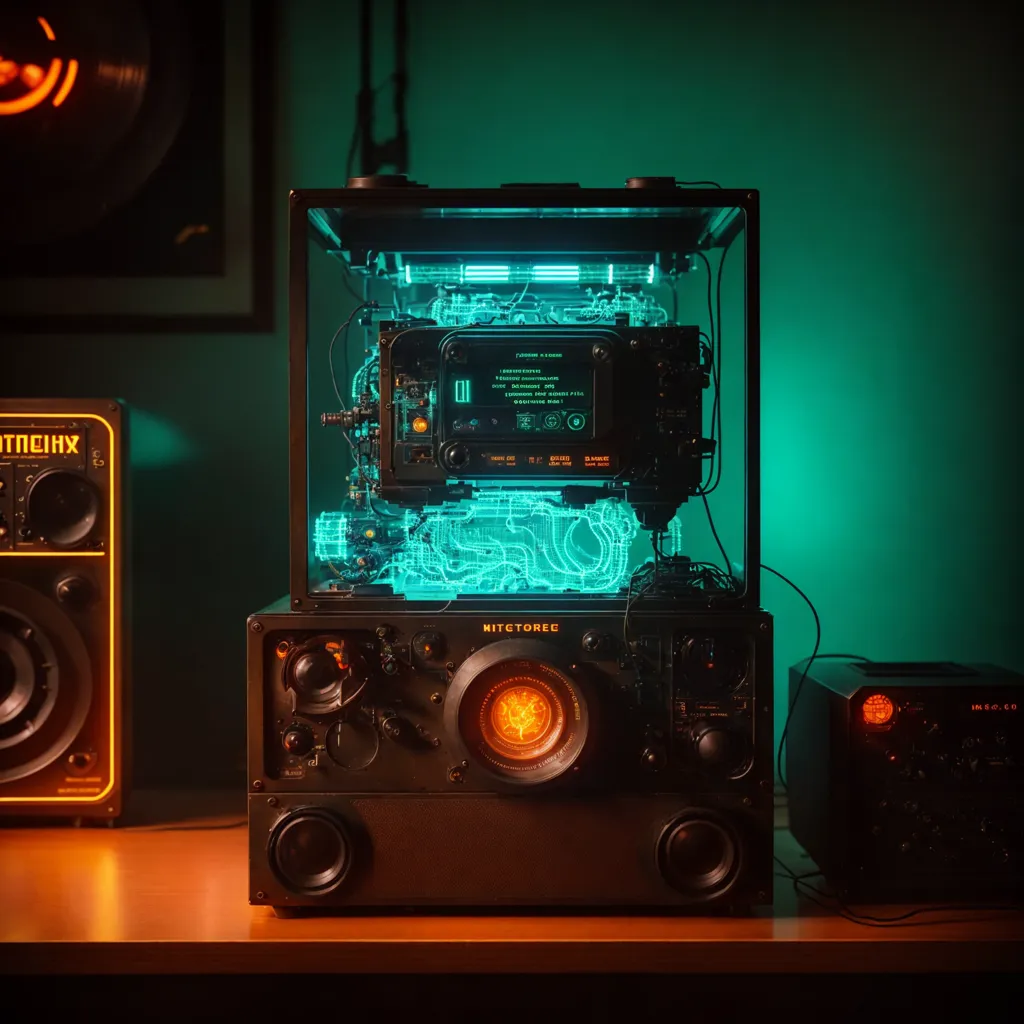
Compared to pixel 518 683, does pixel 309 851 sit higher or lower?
lower

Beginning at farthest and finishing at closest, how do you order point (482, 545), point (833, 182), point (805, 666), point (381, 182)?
point (833, 182) < point (805, 666) < point (482, 545) < point (381, 182)

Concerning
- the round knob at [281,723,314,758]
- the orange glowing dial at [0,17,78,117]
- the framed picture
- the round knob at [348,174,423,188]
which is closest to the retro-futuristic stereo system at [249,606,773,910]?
the round knob at [281,723,314,758]

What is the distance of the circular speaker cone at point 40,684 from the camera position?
4.58ft

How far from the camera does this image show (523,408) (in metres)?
1.14

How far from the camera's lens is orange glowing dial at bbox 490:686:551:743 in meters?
1.14

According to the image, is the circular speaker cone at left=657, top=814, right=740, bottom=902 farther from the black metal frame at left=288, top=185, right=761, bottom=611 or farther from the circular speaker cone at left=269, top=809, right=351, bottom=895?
the circular speaker cone at left=269, top=809, right=351, bottom=895

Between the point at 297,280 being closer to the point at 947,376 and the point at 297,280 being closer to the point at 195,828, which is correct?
the point at 195,828

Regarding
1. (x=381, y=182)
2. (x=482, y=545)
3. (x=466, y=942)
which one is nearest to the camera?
(x=466, y=942)

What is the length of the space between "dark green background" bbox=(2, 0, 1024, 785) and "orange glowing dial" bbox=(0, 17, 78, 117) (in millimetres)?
368

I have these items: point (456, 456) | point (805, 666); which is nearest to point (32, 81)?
point (456, 456)

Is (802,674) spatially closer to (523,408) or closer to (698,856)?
(698,856)

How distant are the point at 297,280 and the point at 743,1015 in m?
1.29

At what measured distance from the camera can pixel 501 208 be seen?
3.85 ft

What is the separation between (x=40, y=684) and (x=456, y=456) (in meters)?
0.76
